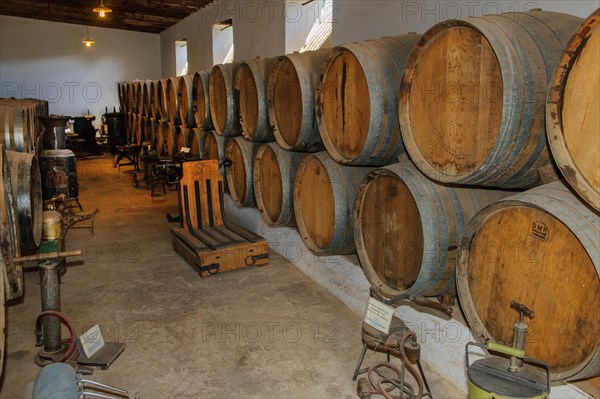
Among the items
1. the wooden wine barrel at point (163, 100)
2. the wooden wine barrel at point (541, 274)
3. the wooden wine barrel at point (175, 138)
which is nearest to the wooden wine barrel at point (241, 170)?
the wooden wine barrel at point (175, 138)

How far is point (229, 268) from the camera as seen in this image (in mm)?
4500

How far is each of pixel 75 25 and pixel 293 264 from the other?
12.3 metres

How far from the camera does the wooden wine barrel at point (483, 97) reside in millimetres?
1794

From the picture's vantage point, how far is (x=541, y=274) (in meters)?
1.74

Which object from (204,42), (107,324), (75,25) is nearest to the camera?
(107,324)

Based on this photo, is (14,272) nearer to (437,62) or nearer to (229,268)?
(229,268)

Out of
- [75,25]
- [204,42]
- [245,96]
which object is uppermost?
[75,25]

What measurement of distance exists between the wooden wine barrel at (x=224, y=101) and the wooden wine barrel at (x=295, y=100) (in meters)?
1.10

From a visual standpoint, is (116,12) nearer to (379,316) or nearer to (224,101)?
(224,101)

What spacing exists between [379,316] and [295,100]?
183 centimetres

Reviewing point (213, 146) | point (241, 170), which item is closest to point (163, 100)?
point (213, 146)

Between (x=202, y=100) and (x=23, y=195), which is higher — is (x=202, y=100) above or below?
above

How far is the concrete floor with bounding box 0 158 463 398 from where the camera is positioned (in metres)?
2.77

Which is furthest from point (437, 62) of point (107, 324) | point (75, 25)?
point (75, 25)
